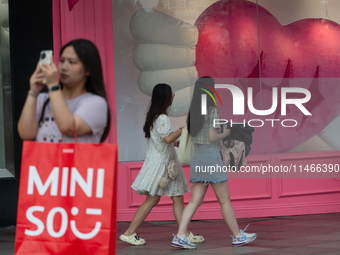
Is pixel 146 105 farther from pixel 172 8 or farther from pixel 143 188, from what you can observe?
pixel 143 188

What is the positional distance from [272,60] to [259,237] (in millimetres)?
3083

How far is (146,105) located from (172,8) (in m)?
1.49

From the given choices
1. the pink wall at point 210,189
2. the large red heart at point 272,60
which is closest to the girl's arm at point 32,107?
the pink wall at point 210,189

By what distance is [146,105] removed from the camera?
723 centimetres

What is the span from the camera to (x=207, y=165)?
4.81 m

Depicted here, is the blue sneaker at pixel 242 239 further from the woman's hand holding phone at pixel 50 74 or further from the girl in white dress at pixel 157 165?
the woman's hand holding phone at pixel 50 74

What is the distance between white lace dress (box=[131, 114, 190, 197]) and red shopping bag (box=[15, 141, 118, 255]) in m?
2.85

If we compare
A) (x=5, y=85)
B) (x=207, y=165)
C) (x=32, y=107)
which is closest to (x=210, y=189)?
(x=207, y=165)

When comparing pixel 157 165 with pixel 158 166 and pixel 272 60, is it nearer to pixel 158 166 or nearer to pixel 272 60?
pixel 158 166

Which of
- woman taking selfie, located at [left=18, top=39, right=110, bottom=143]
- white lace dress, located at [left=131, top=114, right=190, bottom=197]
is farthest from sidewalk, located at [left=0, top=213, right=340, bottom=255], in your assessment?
woman taking selfie, located at [left=18, top=39, right=110, bottom=143]

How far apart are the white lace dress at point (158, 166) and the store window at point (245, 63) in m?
1.95

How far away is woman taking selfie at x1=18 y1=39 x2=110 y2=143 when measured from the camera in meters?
2.28

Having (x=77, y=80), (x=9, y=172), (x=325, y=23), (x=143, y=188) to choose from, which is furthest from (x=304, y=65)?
(x=77, y=80)

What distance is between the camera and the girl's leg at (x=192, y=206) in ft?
16.1
